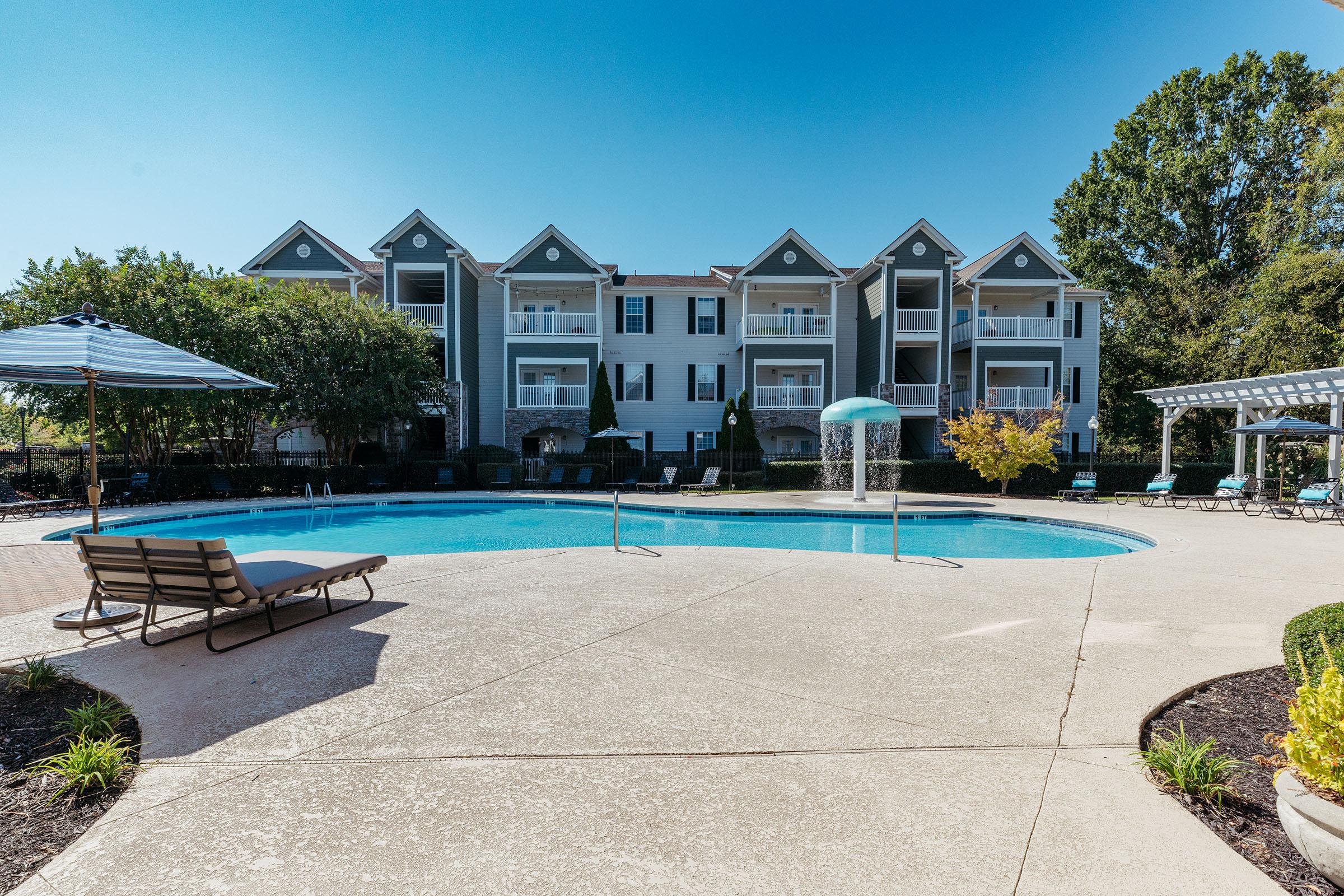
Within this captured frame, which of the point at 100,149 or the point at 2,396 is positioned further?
the point at 2,396

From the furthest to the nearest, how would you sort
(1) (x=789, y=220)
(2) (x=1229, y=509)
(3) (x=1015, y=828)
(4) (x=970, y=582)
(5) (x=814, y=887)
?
(1) (x=789, y=220) → (2) (x=1229, y=509) → (4) (x=970, y=582) → (3) (x=1015, y=828) → (5) (x=814, y=887)

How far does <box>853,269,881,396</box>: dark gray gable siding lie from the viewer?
25406 millimetres

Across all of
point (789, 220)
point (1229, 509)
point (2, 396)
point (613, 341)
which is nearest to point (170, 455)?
point (2, 396)

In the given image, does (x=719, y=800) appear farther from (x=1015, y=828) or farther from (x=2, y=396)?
(x=2, y=396)

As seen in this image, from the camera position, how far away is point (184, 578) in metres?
4.58

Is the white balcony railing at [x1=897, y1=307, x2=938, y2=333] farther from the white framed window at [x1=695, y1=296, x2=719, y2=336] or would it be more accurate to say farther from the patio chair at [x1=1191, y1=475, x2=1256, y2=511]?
the patio chair at [x1=1191, y1=475, x2=1256, y2=511]

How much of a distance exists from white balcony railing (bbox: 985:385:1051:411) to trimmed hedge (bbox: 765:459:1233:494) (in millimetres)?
4975

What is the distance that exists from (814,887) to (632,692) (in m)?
1.87

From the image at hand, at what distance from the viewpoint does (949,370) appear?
25.3 metres

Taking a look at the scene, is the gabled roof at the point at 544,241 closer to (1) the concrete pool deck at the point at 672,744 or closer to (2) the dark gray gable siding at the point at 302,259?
(2) the dark gray gable siding at the point at 302,259

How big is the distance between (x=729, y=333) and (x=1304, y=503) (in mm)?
18352

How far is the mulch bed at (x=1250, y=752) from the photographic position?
221 centimetres

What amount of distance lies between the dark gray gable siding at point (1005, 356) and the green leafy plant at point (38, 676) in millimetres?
26750

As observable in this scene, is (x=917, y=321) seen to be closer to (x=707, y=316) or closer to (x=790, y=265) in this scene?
(x=790, y=265)
